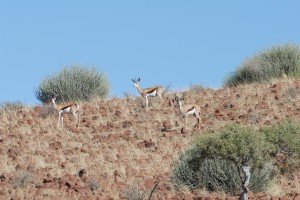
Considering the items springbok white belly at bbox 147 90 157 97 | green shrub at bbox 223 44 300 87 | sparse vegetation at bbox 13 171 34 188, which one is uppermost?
green shrub at bbox 223 44 300 87

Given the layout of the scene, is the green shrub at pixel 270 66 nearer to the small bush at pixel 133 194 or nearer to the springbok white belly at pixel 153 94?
the springbok white belly at pixel 153 94

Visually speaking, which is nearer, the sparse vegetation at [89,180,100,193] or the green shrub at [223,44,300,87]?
the sparse vegetation at [89,180,100,193]

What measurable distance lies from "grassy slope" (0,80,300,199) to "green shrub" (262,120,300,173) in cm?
67

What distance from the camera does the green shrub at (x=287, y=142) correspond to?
1866 cm

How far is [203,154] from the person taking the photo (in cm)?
1719

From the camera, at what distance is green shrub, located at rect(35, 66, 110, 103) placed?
37688 mm

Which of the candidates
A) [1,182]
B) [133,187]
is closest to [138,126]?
[1,182]

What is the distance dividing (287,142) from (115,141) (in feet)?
26.0

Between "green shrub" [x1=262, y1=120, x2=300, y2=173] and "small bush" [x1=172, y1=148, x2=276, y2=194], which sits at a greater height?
"green shrub" [x1=262, y1=120, x2=300, y2=173]

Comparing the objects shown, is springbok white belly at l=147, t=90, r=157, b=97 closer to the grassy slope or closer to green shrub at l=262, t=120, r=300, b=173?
the grassy slope

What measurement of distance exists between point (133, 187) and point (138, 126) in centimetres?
1189

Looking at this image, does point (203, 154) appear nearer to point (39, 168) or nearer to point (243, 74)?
point (39, 168)

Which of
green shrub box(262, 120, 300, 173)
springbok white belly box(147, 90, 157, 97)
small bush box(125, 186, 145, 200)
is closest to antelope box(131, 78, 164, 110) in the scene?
springbok white belly box(147, 90, 157, 97)

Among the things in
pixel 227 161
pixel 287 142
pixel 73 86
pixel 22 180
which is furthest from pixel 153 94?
pixel 227 161
